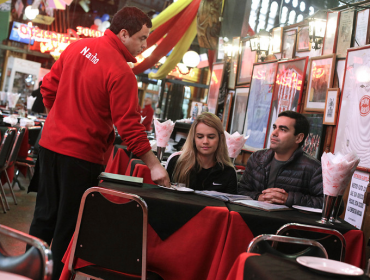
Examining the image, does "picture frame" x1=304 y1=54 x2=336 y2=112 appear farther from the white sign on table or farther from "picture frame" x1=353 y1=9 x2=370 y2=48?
the white sign on table

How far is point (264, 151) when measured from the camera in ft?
10.7

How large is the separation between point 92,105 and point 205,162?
3.58ft

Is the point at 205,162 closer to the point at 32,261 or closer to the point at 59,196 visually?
the point at 59,196

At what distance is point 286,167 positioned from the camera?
3.07 m

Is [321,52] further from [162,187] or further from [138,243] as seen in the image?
[138,243]

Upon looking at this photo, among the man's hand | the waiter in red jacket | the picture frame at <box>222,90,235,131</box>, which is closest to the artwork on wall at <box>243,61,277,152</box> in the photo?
the picture frame at <box>222,90,235,131</box>

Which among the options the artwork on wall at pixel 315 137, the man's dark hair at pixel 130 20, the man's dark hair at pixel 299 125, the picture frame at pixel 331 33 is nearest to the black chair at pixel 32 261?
the man's dark hair at pixel 130 20

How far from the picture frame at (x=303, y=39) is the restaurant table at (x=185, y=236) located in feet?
12.3

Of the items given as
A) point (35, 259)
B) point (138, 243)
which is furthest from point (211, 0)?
point (35, 259)

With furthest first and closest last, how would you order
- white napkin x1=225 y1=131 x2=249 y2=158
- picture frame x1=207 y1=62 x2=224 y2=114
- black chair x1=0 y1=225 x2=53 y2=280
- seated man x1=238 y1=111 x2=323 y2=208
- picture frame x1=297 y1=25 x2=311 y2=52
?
picture frame x1=207 y1=62 x2=224 y2=114 < picture frame x1=297 y1=25 x2=311 y2=52 < white napkin x1=225 y1=131 x2=249 y2=158 < seated man x1=238 y1=111 x2=323 y2=208 < black chair x1=0 y1=225 x2=53 y2=280

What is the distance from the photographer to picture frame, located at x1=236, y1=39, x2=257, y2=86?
6916 mm

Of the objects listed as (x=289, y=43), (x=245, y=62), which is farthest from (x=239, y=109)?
(x=289, y=43)

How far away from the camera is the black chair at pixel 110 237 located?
75.6 inches

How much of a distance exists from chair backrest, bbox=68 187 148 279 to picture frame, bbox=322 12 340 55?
3618 millimetres
